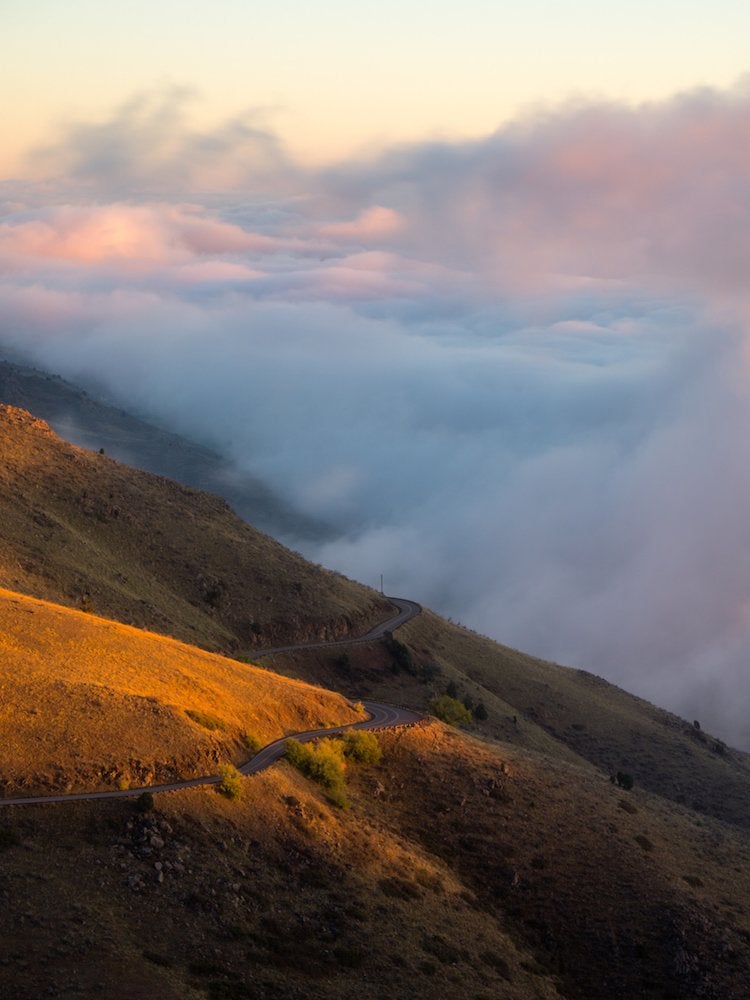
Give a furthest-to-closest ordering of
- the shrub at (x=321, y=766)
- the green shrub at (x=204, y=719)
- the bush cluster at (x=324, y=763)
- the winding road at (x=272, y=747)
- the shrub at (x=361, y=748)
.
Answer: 1. the shrub at (x=361, y=748)
2. the bush cluster at (x=324, y=763)
3. the shrub at (x=321, y=766)
4. the green shrub at (x=204, y=719)
5. the winding road at (x=272, y=747)

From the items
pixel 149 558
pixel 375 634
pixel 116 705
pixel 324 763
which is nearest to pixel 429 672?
pixel 375 634

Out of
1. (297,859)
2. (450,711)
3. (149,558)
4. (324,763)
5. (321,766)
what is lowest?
(297,859)

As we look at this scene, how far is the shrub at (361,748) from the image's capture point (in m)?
A: 68.2

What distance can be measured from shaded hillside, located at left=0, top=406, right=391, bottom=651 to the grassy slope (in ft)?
94.3

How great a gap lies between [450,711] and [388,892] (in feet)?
170

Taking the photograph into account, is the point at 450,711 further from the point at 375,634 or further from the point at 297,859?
the point at 297,859

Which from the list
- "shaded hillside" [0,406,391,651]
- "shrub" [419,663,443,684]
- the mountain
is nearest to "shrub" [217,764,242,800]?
the mountain

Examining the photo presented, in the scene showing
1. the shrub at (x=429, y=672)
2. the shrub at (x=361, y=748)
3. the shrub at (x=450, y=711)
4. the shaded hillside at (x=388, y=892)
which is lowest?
the shaded hillside at (x=388, y=892)

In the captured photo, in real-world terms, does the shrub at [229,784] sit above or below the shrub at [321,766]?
below

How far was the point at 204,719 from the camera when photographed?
194 feet

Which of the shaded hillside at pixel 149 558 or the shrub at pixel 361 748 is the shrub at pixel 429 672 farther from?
the shrub at pixel 361 748

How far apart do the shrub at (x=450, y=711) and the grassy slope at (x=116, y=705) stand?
23776mm

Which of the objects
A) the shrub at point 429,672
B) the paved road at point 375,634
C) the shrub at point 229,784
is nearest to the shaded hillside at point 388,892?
the shrub at point 229,784

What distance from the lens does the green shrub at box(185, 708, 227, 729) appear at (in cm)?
5862
